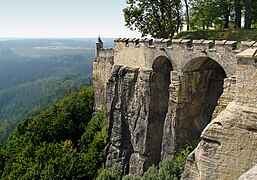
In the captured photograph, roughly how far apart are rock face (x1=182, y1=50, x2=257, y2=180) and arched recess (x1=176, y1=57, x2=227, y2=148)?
26.9ft

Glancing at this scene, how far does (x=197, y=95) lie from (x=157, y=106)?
13.5ft

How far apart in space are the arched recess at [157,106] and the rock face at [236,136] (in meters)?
11.4

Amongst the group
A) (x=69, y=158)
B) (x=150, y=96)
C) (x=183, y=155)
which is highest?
(x=150, y=96)

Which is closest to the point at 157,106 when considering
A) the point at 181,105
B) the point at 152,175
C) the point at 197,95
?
the point at 181,105

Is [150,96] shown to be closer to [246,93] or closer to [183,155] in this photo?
[183,155]

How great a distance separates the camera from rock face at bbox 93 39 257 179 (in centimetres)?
1300

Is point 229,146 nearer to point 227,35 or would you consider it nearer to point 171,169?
point 171,169

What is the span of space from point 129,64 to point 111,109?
4638mm

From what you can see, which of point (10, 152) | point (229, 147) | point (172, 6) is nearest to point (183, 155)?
point (229, 147)

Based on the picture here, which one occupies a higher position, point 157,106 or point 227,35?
point 227,35

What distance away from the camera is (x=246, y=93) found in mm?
12820

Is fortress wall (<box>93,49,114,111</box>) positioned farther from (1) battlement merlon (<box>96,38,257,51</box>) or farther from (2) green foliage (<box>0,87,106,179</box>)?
(1) battlement merlon (<box>96,38,257,51</box>)

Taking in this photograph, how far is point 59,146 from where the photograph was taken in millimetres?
33281

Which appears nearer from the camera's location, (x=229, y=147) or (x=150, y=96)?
(x=229, y=147)
